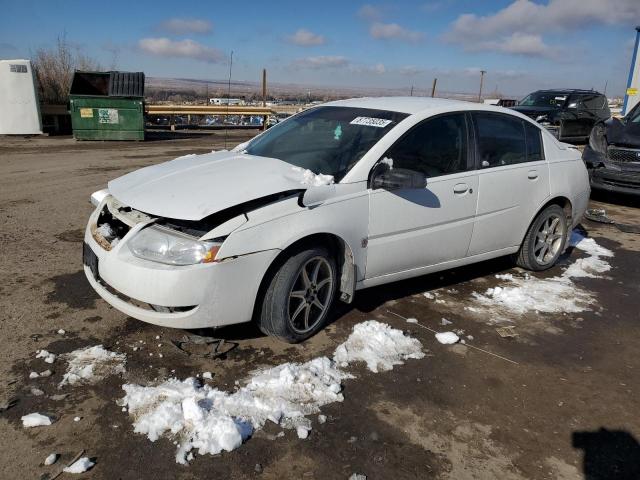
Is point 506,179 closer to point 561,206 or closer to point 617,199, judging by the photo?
point 561,206

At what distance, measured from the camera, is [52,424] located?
2713mm

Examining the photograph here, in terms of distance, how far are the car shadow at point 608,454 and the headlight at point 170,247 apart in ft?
7.43

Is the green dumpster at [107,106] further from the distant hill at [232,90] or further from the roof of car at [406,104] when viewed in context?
the roof of car at [406,104]

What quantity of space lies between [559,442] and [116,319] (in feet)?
10.0

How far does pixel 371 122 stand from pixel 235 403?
2.36 meters

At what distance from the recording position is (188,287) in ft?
9.98

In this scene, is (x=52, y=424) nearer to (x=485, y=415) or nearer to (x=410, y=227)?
(x=485, y=415)

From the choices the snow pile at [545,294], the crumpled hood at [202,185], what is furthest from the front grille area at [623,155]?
the crumpled hood at [202,185]

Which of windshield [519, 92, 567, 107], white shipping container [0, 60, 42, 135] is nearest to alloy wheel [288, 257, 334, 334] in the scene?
windshield [519, 92, 567, 107]

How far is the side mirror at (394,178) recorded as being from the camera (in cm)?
361

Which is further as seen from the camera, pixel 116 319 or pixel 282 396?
pixel 116 319

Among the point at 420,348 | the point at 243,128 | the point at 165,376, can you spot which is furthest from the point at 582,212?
the point at 243,128

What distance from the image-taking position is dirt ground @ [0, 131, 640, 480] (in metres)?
2.53

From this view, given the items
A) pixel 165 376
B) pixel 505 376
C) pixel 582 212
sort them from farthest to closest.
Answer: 1. pixel 582 212
2. pixel 505 376
3. pixel 165 376
